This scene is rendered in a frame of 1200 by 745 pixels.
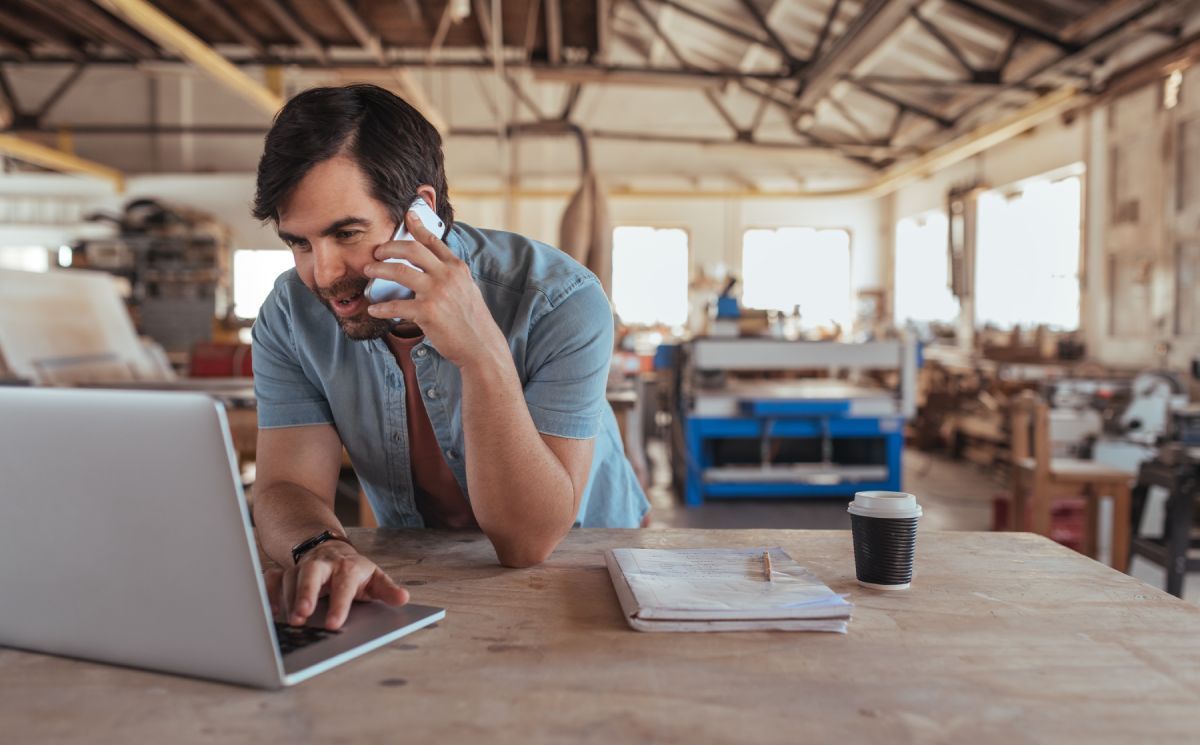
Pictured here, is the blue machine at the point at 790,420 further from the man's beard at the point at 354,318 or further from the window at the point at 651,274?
the window at the point at 651,274

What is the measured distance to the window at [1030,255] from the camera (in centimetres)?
830

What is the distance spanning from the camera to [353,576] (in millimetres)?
1015

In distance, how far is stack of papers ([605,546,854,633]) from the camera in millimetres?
973

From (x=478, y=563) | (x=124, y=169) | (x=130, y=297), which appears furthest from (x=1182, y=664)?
(x=124, y=169)

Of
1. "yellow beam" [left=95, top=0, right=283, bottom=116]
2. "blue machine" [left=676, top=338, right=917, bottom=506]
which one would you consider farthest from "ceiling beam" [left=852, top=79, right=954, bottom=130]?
"yellow beam" [left=95, top=0, right=283, bottom=116]

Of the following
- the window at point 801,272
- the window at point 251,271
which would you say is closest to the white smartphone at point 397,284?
the window at point 251,271

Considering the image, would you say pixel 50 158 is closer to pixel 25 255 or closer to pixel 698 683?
pixel 25 255

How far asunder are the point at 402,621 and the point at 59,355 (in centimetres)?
261

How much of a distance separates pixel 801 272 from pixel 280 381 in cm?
1266

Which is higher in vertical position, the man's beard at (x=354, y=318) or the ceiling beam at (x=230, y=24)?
the ceiling beam at (x=230, y=24)

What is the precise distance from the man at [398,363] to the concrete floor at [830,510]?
329cm

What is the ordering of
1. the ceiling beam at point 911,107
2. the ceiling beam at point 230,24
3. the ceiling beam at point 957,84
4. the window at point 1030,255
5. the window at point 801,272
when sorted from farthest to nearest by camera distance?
the window at point 801,272, the ceiling beam at point 911,107, the window at point 1030,255, the ceiling beam at point 957,84, the ceiling beam at point 230,24

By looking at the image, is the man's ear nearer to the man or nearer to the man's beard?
the man

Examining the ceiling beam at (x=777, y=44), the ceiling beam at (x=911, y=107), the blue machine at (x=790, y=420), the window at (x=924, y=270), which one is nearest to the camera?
the blue machine at (x=790, y=420)
